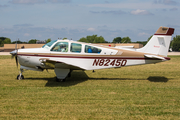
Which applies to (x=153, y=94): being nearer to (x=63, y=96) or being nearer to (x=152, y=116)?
(x=152, y=116)

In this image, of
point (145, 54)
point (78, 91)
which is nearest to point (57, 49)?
point (78, 91)

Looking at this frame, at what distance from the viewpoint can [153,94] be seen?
728 cm

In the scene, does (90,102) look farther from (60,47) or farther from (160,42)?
(160,42)

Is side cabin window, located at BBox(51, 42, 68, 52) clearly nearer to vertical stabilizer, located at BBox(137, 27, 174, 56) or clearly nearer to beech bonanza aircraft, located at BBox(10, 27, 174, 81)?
beech bonanza aircraft, located at BBox(10, 27, 174, 81)

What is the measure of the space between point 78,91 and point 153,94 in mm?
2885

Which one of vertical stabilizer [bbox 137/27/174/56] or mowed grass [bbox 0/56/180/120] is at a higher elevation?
vertical stabilizer [bbox 137/27/174/56]

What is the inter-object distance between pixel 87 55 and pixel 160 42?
3.80m

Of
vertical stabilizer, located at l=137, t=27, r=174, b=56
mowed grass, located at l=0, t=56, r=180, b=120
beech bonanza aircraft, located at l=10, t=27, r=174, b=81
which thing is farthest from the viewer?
vertical stabilizer, located at l=137, t=27, r=174, b=56

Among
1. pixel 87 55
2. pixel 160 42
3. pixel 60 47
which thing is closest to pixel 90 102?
pixel 87 55

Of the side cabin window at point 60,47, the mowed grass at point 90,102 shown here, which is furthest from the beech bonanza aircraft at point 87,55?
the mowed grass at point 90,102

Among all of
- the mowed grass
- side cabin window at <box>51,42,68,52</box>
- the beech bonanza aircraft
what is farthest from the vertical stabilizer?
side cabin window at <box>51,42,68,52</box>

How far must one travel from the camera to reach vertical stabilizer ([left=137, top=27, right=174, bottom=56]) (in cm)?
972

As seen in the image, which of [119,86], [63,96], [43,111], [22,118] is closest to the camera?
[22,118]

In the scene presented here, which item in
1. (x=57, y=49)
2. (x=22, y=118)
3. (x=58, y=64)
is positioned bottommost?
(x=22, y=118)
